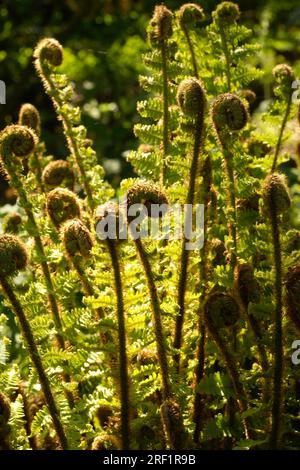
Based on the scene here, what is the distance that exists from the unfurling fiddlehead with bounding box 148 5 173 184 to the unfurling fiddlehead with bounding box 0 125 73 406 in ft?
1.10

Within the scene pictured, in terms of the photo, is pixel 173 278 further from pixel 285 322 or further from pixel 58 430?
pixel 58 430

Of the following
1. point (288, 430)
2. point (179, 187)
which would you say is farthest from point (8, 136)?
point (288, 430)

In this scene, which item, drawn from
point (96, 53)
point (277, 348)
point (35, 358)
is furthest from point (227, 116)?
point (96, 53)

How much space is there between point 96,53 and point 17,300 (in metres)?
4.13

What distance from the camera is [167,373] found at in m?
1.34

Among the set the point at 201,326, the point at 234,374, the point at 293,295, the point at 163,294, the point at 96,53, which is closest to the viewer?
the point at 293,295

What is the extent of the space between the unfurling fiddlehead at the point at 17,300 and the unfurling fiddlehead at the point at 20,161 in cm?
8

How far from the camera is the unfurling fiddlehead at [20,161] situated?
1427 millimetres

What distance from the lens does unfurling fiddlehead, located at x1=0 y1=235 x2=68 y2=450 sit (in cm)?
129

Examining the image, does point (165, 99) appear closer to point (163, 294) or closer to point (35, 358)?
point (163, 294)

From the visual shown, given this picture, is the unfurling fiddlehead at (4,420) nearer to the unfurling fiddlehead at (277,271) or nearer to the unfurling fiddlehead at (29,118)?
the unfurling fiddlehead at (277,271)

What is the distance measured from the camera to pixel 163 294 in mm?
1663

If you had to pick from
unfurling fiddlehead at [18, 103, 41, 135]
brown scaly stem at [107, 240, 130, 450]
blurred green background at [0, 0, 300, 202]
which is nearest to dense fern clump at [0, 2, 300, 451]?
brown scaly stem at [107, 240, 130, 450]

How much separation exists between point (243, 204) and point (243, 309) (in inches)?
13.3
